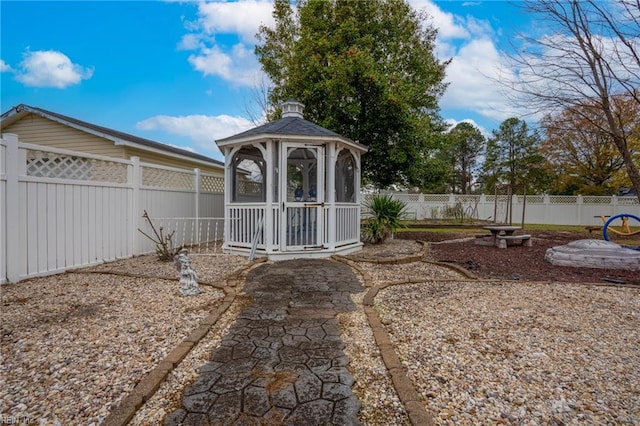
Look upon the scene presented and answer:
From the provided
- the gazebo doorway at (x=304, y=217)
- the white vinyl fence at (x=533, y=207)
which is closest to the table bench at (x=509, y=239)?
the gazebo doorway at (x=304, y=217)

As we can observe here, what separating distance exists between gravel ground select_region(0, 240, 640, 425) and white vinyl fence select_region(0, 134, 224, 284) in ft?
1.73

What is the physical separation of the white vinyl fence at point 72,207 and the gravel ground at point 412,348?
1.73 ft

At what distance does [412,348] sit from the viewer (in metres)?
2.58

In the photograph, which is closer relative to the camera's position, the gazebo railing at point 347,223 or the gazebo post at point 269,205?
the gazebo post at point 269,205

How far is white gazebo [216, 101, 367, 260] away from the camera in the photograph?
6.45 meters

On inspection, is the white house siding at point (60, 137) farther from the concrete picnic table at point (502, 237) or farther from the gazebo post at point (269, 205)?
the concrete picnic table at point (502, 237)

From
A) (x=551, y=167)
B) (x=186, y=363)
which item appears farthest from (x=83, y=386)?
(x=551, y=167)

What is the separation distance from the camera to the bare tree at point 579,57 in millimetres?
6434

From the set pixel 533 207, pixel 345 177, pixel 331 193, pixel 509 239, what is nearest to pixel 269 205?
pixel 331 193

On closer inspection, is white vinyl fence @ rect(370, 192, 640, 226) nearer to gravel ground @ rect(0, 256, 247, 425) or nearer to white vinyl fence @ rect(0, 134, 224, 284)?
white vinyl fence @ rect(0, 134, 224, 284)

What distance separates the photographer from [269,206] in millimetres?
6453

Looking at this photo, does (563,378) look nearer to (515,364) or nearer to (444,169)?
(515,364)

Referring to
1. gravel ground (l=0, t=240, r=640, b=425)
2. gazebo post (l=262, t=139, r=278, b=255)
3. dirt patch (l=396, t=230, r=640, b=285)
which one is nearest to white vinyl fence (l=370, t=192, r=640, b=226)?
dirt patch (l=396, t=230, r=640, b=285)

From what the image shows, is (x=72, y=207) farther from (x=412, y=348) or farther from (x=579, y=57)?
(x=579, y=57)
